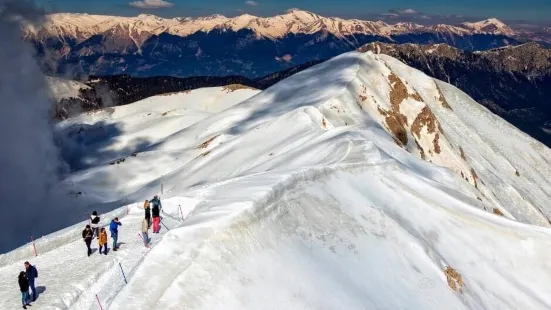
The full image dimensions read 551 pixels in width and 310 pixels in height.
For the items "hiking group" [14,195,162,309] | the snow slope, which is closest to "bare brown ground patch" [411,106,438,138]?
the snow slope

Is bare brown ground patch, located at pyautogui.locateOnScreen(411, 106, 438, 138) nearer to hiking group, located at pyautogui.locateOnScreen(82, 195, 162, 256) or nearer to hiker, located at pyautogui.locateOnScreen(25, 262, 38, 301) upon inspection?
hiking group, located at pyautogui.locateOnScreen(82, 195, 162, 256)

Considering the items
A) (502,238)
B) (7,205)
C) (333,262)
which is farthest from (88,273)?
(7,205)

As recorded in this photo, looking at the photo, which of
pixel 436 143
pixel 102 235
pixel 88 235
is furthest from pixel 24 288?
pixel 436 143

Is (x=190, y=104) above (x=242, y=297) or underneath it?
underneath

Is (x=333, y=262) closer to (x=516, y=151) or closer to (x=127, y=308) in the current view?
(x=127, y=308)

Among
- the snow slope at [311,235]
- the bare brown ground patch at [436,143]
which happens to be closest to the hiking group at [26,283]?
the snow slope at [311,235]

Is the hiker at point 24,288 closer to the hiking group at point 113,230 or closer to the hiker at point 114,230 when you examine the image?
the hiking group at point 113,230
